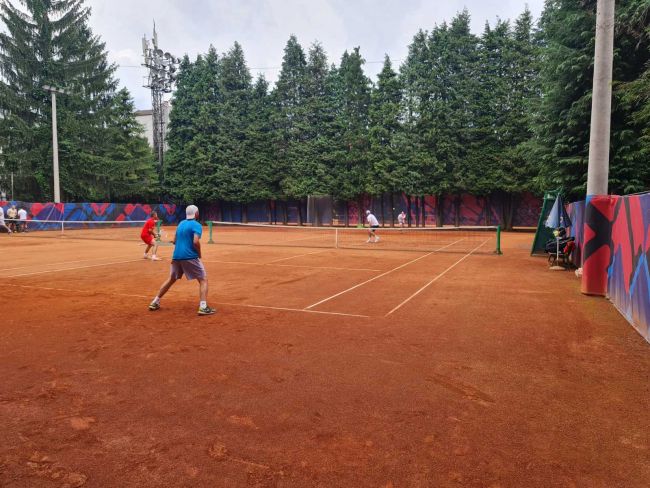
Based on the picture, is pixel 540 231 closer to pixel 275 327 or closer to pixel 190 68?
pixel 275 327

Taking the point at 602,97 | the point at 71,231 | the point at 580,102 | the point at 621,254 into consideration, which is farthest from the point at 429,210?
the point at 621,254

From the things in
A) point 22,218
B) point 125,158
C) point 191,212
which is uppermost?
point 125,158

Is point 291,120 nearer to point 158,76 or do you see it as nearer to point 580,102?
point 158,76

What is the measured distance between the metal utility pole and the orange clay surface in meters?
2.88

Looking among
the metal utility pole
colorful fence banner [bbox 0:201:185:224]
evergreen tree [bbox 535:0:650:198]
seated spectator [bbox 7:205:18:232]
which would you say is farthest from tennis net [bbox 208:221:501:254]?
colorful fence banner [bbox 0:201:185:224]

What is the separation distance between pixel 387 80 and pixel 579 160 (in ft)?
89.9

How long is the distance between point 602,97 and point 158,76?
51.4 metres

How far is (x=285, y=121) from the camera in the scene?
47.4 metres

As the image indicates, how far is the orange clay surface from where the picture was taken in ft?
11.4

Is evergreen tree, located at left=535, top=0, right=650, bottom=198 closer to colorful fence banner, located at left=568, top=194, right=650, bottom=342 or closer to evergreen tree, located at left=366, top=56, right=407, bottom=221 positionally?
colorful fence banner, located at left=568, top=194, right=650, bottom=342

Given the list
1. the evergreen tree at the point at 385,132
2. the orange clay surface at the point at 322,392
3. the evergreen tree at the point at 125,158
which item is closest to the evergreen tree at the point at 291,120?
the evergreen tree at the point at 385,132

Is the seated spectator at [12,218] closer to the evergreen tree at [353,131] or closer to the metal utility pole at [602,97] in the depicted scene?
the evergreen tree at [353,131]

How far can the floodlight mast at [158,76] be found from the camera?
51.9m

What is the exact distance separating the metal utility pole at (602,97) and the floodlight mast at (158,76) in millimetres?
48429
